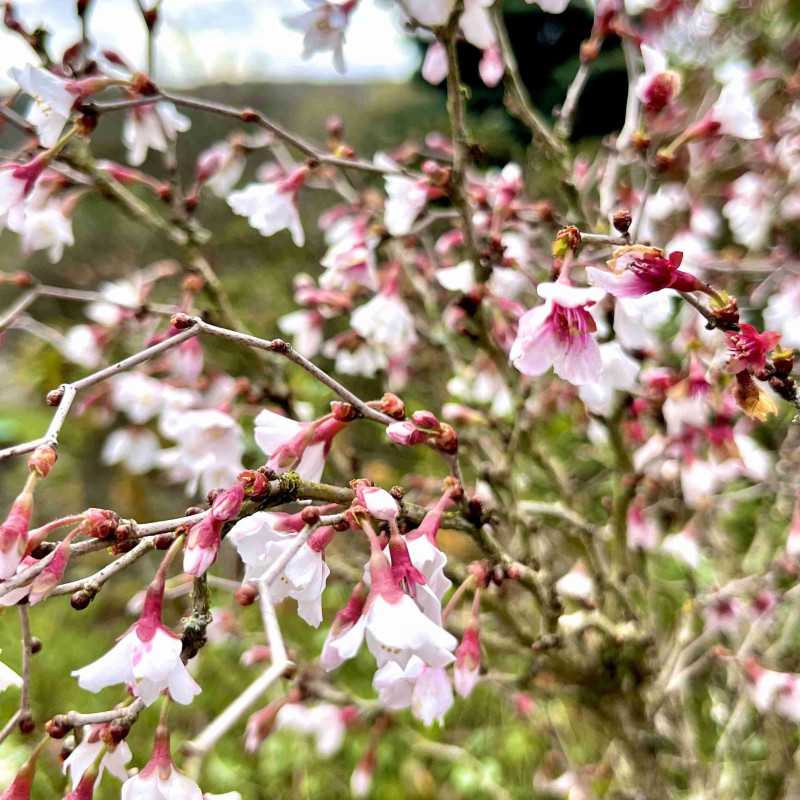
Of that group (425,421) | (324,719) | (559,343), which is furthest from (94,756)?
(324,719)

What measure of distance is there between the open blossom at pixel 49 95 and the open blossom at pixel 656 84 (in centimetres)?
72

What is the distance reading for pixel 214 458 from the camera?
1.18m

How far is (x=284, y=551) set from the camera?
0.61 m

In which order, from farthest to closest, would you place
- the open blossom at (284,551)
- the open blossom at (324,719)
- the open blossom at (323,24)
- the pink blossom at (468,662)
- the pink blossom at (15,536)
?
the open blossom at (324,719)
the open blossom at (323,24)
the pink blossom at (468,662)
the open blossom at (284,551)
the pink blossom at (15,536)

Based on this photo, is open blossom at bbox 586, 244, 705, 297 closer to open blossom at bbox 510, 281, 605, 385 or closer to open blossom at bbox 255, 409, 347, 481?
open blossom at bbox 510, 281, 605, 385

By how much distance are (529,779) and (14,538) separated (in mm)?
1995

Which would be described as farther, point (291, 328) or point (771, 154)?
point (771, 154)

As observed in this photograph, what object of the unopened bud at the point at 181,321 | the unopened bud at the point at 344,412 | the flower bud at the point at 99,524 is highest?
the unopened bud at the point at 181,321

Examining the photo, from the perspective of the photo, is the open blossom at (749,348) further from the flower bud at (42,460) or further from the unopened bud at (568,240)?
the flower bud at (42,460)

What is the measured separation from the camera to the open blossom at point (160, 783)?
22.0 inches

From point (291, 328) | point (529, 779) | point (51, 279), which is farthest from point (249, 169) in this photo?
point (529, 779)

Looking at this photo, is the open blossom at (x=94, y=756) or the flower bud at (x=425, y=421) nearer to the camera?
the open blossom at (x=94, y=756)

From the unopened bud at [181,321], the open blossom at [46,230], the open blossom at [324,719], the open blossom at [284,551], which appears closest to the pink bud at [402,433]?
the open blossom at [284,551]

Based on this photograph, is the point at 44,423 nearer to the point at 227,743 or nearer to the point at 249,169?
the point at 249,169
